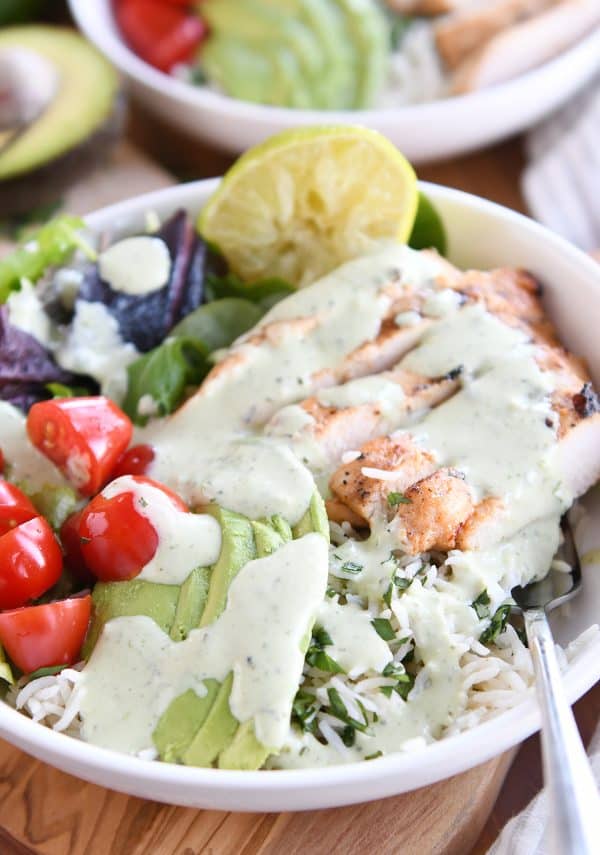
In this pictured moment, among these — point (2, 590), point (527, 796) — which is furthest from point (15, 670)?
point (527, 796)

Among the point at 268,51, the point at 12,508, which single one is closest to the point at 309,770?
the point at 12,508

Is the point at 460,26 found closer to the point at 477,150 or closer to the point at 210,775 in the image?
the point at 477,150

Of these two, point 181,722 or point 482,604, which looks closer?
point 181,722

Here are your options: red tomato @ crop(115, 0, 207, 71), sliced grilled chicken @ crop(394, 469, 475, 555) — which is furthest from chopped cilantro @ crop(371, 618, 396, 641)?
red tomato @ crop(115, 0, 207, 71)

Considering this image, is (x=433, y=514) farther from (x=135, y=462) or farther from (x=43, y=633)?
(x=43, y=633)

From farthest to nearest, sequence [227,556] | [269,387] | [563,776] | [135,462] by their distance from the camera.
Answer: [269,387], [135,462], [227,556], [563,776]

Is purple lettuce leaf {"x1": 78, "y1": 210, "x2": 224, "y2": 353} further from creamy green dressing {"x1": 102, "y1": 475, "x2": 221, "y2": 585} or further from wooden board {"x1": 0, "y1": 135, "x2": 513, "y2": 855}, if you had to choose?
wooden board {"x1": 0, "y1": 135, "x2": 513, "y2": 855}

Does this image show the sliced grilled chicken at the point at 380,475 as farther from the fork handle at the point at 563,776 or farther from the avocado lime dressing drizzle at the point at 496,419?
the fork handle at the point at 563,776
